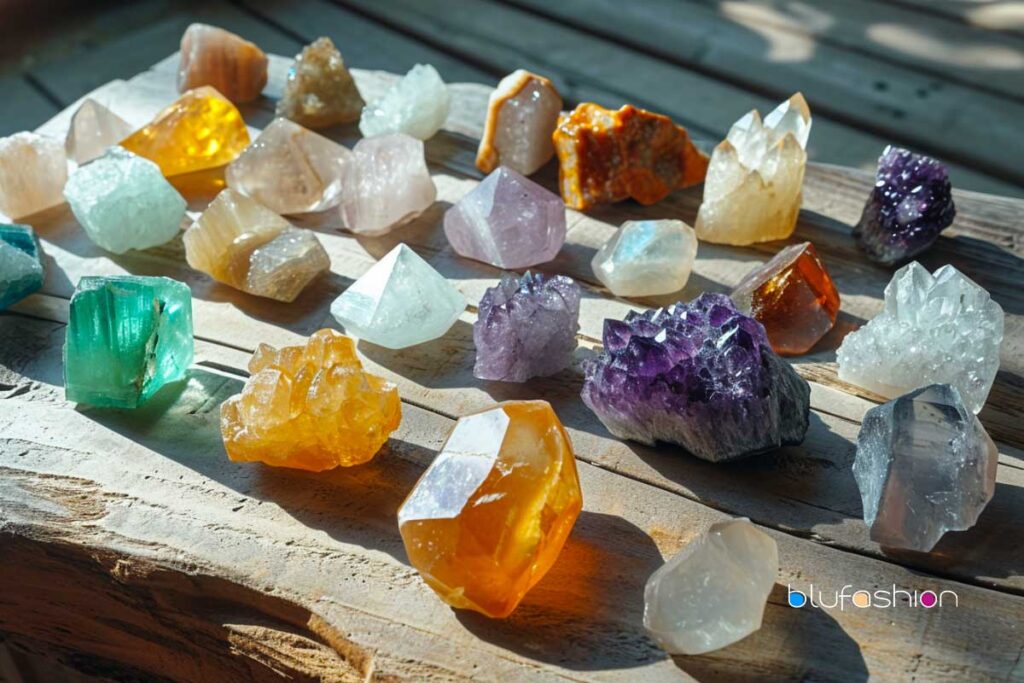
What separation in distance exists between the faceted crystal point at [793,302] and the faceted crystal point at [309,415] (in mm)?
487

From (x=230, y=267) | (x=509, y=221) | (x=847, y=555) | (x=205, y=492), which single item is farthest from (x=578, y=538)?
(x=230, y=267)

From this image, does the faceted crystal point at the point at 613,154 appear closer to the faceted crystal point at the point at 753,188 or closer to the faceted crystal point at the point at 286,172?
the faceted crystal point at the point at 753,188

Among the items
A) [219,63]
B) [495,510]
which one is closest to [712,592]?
[495,510]

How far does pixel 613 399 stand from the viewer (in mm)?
1265

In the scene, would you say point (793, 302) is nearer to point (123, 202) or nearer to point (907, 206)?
point (907, 206)

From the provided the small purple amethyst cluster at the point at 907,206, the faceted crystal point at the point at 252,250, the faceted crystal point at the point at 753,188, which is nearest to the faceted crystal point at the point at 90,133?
the faceted crystal point at the point at 252,250

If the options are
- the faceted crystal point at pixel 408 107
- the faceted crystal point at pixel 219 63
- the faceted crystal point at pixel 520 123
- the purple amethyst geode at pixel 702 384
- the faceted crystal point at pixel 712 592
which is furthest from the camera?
the faceted crystal point at pixel 219 63

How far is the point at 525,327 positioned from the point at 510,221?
284 millimetres

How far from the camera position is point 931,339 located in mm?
1313

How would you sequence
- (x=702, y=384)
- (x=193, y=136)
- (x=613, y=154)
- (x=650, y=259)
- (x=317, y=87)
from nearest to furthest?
(x=702, y=384), (x=650, y=259), (x=613, y=154), (x=193, y=136), (x=317, y=87)

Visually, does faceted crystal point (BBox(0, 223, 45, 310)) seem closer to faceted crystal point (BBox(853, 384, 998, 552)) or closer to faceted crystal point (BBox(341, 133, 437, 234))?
faceted crystal point (BBox(341, 133, 437, 234))

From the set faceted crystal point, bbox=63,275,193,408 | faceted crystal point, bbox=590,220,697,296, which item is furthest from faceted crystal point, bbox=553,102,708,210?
faceted crystal point, bbox=63,275,193,408

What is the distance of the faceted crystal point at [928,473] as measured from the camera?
1.13 m

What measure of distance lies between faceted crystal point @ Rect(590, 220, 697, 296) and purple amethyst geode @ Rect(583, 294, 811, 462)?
270 mm
